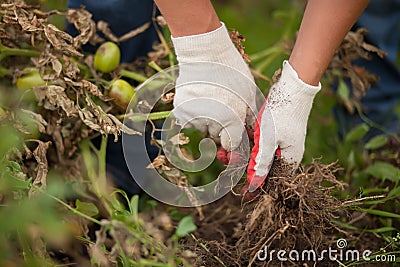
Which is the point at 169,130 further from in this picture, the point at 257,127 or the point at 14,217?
the point at 14,217

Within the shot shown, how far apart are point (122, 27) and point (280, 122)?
22.9 inches

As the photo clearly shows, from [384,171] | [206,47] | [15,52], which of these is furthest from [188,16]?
[384,171]

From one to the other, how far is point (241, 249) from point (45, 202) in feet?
1.60

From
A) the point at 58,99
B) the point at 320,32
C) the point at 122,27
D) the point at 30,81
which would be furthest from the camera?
the point at 122,27

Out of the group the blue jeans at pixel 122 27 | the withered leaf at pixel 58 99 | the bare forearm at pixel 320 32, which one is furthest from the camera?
the blue jeans at pixel 122 27

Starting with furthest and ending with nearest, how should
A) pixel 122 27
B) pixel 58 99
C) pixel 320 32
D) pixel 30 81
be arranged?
pixel 122 27
pixel 30 81
pixel 58 99
pixel 320 32

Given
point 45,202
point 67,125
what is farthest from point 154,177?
point 45,202

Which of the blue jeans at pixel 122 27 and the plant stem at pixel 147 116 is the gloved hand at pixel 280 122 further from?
the blue jeans at pixel 122 27

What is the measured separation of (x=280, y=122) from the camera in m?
1.18

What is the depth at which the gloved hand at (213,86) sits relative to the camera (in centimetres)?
119

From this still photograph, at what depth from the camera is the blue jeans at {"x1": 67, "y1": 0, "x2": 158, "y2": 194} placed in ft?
4.98

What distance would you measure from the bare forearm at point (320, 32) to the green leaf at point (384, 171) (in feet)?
1.15

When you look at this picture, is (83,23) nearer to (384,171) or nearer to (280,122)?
(280,122)

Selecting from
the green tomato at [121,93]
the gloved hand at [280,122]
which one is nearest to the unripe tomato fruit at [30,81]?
the green tomato at [121,93]
